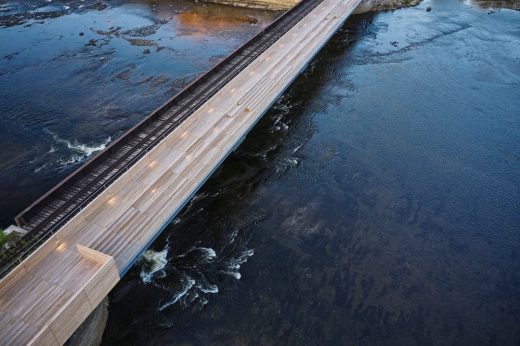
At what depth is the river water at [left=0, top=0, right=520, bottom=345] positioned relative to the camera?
24.0m

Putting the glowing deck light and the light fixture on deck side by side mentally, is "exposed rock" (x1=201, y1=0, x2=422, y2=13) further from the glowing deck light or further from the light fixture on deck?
the glowing deck light

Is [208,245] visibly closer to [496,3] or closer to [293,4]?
[293,4]

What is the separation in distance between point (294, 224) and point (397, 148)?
45.8 ft

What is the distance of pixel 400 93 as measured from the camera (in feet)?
148

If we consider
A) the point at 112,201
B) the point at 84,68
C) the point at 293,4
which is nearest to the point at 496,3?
the point at 293,4

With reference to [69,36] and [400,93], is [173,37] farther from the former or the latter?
[400,93]

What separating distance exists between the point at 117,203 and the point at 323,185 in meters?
16.2

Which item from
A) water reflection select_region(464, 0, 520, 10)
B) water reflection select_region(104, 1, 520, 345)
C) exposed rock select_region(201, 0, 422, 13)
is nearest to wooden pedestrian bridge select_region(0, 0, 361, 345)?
water reflection select_region(104, 1, 520, 345)

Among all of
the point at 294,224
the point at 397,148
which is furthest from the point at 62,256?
the point at 397,148

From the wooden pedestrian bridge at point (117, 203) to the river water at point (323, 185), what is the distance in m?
4.19

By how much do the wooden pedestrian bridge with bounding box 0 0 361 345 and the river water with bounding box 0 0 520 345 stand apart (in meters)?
4.19

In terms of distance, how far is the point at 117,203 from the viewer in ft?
79.2

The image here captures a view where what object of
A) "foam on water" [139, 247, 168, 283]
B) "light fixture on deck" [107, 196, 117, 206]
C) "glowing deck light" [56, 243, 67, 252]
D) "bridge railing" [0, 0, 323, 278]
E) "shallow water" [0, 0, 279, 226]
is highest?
"bridge railing" [0, 0, 323, 278]

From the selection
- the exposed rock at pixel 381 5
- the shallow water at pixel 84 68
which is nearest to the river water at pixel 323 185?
the shallow water at pixel 84 68
